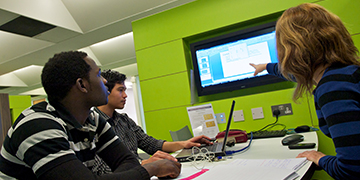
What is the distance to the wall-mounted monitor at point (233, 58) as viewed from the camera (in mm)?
2420

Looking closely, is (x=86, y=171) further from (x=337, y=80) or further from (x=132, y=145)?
(x=132, y=145)

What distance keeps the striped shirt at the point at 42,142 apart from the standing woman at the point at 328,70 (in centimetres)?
98

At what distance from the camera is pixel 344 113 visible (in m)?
0.82

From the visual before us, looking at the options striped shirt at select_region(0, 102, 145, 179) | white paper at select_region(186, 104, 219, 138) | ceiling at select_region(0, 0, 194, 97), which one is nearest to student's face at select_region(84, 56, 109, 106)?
striped shirt at select_region(0, 102, 145, 179)

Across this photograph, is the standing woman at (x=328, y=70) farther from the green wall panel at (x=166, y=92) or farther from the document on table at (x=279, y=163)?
the green wall panel at (x=166, y=92)

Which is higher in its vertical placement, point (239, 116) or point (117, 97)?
point (117, 97)

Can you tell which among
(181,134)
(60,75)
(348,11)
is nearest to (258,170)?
(60,75)

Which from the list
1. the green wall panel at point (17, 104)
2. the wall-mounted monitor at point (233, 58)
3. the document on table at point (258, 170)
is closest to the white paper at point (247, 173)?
the document on table at point (258, 170)

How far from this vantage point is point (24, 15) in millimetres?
3127

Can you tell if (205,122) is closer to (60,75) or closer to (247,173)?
(247,173)

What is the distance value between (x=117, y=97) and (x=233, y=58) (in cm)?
132

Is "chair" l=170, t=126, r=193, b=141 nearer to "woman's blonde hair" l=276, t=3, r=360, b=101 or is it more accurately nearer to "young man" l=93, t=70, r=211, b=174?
"young man" l=93, t=70, r=211, b=174

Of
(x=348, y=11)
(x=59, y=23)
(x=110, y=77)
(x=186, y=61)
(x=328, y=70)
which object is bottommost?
(x=328, y=70)

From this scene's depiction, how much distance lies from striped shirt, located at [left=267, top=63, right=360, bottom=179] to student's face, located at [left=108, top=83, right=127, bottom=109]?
63.3 inches
